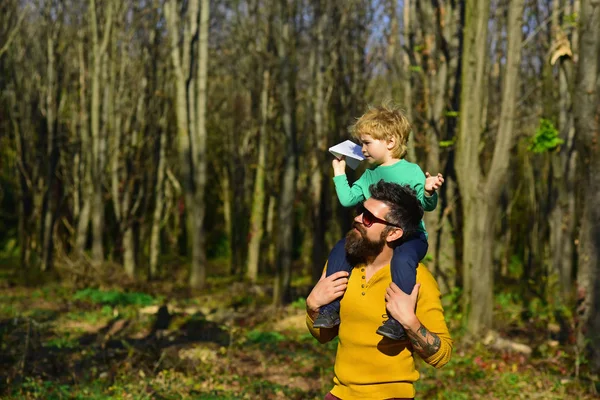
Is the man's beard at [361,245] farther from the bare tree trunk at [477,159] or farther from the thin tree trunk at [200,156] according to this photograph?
the thin tree trunk at [200,156]

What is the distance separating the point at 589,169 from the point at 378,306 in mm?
6475

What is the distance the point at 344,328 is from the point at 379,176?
0.70 m

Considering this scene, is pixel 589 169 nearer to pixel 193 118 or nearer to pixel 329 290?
pixel 329 290

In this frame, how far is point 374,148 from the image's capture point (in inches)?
137

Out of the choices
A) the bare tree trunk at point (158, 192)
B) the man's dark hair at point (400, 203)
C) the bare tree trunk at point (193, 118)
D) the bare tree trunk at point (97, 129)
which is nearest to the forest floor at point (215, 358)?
the bare tree trunk at point (97, 129)

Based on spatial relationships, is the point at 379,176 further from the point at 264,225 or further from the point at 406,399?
the point at 264,225

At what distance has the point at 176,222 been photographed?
27.5 m

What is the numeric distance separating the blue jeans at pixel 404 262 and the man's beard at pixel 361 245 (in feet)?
0.26

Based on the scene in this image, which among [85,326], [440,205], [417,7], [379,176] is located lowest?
[85,326]

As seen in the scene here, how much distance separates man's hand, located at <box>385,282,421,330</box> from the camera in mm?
3154

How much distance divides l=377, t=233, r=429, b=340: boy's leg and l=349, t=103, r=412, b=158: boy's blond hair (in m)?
0.47

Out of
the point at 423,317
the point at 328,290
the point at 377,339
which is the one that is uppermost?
the point at 328,290

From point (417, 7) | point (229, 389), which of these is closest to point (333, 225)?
point (417, 7)

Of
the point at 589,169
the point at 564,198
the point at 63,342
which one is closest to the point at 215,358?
the point at 63,342
